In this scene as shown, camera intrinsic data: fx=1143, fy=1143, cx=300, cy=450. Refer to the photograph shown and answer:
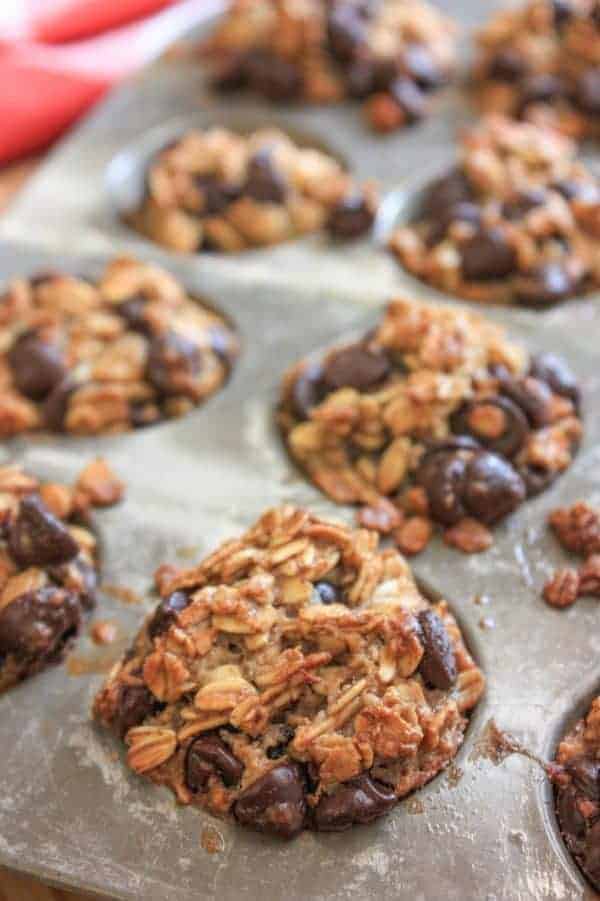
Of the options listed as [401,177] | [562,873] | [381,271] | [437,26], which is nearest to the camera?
[562,873]

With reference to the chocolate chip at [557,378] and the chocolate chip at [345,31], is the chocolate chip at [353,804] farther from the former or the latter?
the chocolate chip at [345,31]

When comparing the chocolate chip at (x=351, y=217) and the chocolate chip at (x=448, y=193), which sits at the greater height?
the chocolate chip at (x=448, y=193)

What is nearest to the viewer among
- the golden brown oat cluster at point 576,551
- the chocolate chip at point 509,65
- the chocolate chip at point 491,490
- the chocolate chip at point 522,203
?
the golden brown oat cluster at point 576,551

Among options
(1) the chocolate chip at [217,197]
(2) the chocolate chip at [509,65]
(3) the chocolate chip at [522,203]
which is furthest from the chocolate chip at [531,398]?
(2) the chocolate chip at [509,65]

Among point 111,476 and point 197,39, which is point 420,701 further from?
point 197,39

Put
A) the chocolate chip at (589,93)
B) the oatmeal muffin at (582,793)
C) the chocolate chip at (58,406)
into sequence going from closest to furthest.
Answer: the oatmeal muffin at (582,793)
the chocolate chip at (58,406)
the chocolate chip at (589,93)

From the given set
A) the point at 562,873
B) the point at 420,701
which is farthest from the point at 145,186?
the point at 562,873

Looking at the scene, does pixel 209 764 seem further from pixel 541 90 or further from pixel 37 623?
pixel 541 90

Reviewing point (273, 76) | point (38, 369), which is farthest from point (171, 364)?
point (273, 76)
